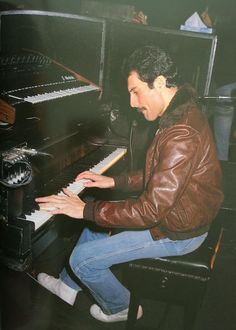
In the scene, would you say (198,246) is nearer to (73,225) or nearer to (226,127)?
(73,225)

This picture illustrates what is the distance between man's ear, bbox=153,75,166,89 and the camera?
2268mm

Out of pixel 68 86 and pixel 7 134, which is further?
pixel 68 86

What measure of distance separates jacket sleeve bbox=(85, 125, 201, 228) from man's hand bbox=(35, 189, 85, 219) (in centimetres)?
21

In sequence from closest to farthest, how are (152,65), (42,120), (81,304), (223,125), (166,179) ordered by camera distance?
(166,179) → (152,65) → (42,120) → (81,304) → (223,125)

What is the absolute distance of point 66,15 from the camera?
11.6 feet

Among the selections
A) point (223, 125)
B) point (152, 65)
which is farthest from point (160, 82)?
point (223, 125)

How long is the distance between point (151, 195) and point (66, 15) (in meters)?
2.24

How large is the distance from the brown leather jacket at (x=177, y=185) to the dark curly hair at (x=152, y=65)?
6.0 inches

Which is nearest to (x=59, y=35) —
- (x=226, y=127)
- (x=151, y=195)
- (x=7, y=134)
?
(x=7, y=134)

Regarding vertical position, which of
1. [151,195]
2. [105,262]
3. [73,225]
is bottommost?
[73,225]

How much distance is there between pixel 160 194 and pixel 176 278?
679mm

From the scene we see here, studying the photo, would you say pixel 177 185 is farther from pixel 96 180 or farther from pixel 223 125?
pixel 223 125

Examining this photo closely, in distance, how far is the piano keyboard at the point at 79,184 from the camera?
7.29 feet

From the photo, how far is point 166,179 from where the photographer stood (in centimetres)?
211
